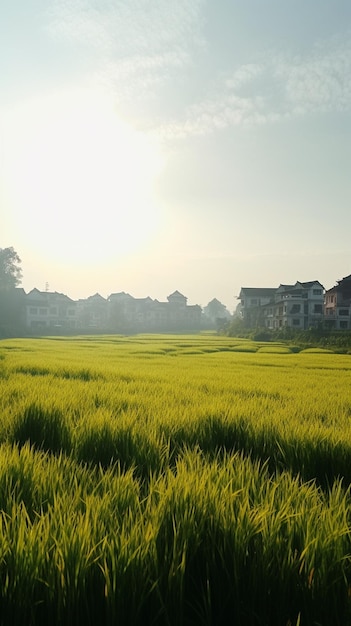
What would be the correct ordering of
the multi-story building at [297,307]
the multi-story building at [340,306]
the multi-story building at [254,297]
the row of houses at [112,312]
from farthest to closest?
the row of houses at [112,312] → the multi-story building at [254,297] → the multi-story building at [297,307] → the multi-story building at [340,306]

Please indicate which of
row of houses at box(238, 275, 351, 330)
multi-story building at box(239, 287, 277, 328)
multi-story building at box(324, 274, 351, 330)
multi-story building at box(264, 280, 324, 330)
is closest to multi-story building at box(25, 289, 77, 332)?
multi-story building at box(239, 287, 277, 328)

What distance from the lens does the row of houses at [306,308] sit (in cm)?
5816

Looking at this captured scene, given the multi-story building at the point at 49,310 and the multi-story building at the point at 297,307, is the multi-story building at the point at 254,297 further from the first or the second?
the multi-story building at the point at 49,310

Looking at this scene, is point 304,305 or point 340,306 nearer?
point 340,306

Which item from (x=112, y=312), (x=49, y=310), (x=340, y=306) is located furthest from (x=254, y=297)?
(x=49, y=310)

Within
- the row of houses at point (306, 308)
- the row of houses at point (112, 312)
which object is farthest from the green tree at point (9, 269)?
the row of houses at point (306, 308)

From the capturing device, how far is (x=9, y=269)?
70.5m

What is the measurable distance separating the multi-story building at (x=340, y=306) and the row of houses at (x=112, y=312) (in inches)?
1569

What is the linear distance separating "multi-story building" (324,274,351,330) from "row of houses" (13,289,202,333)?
1569 inches

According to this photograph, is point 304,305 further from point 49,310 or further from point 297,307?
point 49,310

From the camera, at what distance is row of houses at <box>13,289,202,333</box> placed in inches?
3204

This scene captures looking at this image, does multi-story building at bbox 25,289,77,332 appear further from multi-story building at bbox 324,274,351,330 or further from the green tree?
multi-story building at bbox 324,274,351,330

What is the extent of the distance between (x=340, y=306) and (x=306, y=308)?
256 inches

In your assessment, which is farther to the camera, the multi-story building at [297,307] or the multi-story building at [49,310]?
the multi-story building at [49,310]
